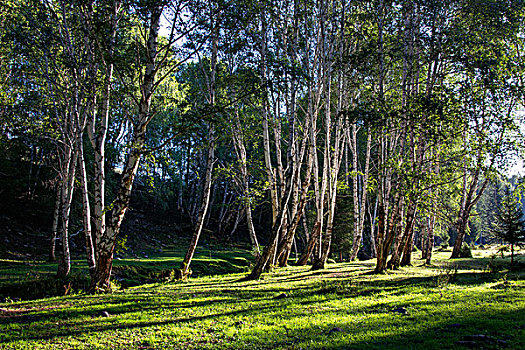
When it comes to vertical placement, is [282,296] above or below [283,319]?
below

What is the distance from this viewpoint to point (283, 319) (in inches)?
288

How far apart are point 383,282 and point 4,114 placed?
18102 millimetres

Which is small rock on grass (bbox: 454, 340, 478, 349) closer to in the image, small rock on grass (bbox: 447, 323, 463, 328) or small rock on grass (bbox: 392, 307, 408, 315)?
small rock on grass (bbox: 447, 323, 463, 328)

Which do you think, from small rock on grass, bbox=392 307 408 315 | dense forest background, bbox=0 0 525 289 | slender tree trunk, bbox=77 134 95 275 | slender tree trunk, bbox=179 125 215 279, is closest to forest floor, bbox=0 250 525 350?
small rock on grass, bbox=392 307 408 315

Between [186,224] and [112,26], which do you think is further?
[186,224]

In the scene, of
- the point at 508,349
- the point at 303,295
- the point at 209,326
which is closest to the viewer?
the point at 508,349

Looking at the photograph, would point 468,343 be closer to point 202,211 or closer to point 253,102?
point 202,211

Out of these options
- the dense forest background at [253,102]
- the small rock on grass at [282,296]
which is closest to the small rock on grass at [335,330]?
the small rock on grass at [282,296]

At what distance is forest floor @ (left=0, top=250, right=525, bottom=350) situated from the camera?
5668 mm

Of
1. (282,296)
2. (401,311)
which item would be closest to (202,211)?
(282,296)

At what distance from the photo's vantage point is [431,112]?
13.5 meters

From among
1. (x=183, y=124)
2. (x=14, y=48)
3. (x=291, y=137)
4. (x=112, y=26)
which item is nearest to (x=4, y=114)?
(x=14, y=48)

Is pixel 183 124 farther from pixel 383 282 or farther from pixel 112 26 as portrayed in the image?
pixel 383 282

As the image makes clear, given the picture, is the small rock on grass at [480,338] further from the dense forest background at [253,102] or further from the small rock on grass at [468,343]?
the dense forest background at [253,102]
